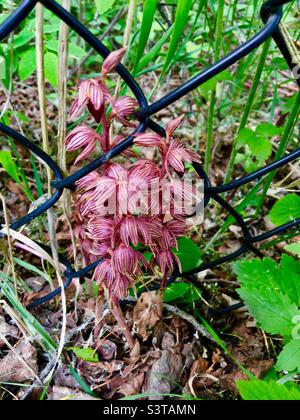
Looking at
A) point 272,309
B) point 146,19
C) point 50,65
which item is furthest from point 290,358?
point 50,65

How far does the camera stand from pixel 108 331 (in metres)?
1.19

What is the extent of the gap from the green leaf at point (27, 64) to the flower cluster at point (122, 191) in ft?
1.26

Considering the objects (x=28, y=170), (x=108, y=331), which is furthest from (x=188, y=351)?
(x=28, y=170)

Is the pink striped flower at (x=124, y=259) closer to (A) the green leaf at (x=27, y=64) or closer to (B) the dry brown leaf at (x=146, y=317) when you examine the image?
(B) the dry brown leaf at (x=146, y=317)

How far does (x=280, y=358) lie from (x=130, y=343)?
1.26 ft

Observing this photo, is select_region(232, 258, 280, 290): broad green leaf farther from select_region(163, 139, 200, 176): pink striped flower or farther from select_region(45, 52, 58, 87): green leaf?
select_region(45, 52, 58, 87): green leaf

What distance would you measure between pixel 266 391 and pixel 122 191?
460 millimetres

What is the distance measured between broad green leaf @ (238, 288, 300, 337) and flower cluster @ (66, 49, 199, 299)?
0.23 m

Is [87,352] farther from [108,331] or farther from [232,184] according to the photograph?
[232,184]

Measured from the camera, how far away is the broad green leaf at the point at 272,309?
98 centimetres

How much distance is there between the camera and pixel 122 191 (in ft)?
2.38

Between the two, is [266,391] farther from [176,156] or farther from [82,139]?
[82,139]

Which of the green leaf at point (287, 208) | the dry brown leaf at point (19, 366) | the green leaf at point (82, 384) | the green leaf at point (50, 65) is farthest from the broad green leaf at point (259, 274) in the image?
the green leaf at point (50, 65)

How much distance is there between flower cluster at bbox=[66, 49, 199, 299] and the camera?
69cm
